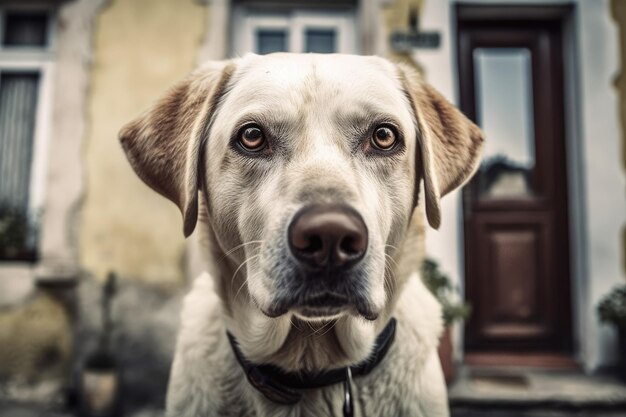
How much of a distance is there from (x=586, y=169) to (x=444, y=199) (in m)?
1.26

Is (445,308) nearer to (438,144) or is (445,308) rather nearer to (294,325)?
(438,144)

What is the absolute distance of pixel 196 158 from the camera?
157cm

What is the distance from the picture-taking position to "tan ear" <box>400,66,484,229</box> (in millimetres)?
1587

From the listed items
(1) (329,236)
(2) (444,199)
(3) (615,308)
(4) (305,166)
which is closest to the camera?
(1) (329,236)

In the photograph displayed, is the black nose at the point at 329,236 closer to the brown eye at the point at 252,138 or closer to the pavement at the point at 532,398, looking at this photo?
the brown eye at the point at 252,138

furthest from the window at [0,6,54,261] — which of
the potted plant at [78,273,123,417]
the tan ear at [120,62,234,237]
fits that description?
the tan ear at [120,62,234,237]

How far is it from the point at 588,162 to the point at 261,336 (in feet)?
12.3

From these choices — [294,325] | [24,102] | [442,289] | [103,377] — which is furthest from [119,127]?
[294,325]

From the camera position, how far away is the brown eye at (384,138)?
1.51 m

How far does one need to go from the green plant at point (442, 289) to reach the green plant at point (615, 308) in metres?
1.11

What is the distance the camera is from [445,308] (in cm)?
375

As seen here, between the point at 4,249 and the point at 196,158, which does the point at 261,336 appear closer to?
the point at 196,158

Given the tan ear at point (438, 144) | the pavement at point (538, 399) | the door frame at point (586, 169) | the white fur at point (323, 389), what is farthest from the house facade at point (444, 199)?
the white fur at point (323, 389)

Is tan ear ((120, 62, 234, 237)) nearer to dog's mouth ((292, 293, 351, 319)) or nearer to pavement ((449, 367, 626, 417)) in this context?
dog's mouth ((292, 293, 351, 319))
